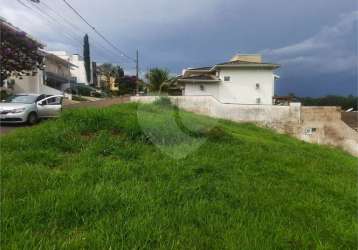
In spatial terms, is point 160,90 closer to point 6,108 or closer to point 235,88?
point 235,88

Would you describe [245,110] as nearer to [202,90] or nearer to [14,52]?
[202,90]

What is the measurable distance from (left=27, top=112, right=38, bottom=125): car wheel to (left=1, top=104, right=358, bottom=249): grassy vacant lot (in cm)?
487

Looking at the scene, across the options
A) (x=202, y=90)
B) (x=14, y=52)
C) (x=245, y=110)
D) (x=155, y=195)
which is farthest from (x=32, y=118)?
(x=202, y=90)

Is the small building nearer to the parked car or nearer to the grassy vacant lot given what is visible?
the parked car

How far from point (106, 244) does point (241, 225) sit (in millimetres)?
1336

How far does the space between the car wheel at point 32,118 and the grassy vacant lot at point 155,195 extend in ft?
16.0

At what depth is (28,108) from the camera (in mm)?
10711

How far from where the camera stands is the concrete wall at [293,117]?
17.2 meters

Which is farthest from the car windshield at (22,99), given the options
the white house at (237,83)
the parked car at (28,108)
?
the white house at (237,83)

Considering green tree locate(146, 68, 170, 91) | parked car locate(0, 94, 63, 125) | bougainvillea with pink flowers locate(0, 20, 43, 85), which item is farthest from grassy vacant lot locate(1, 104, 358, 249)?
green tree locate(146, 68, 170, 91)

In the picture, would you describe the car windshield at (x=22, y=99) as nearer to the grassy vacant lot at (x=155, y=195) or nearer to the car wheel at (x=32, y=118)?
the car wheel at (x=32, y=118)

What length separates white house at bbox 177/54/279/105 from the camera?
23078 millimetres

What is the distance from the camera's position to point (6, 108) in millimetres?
10211

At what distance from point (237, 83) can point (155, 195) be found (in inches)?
807
